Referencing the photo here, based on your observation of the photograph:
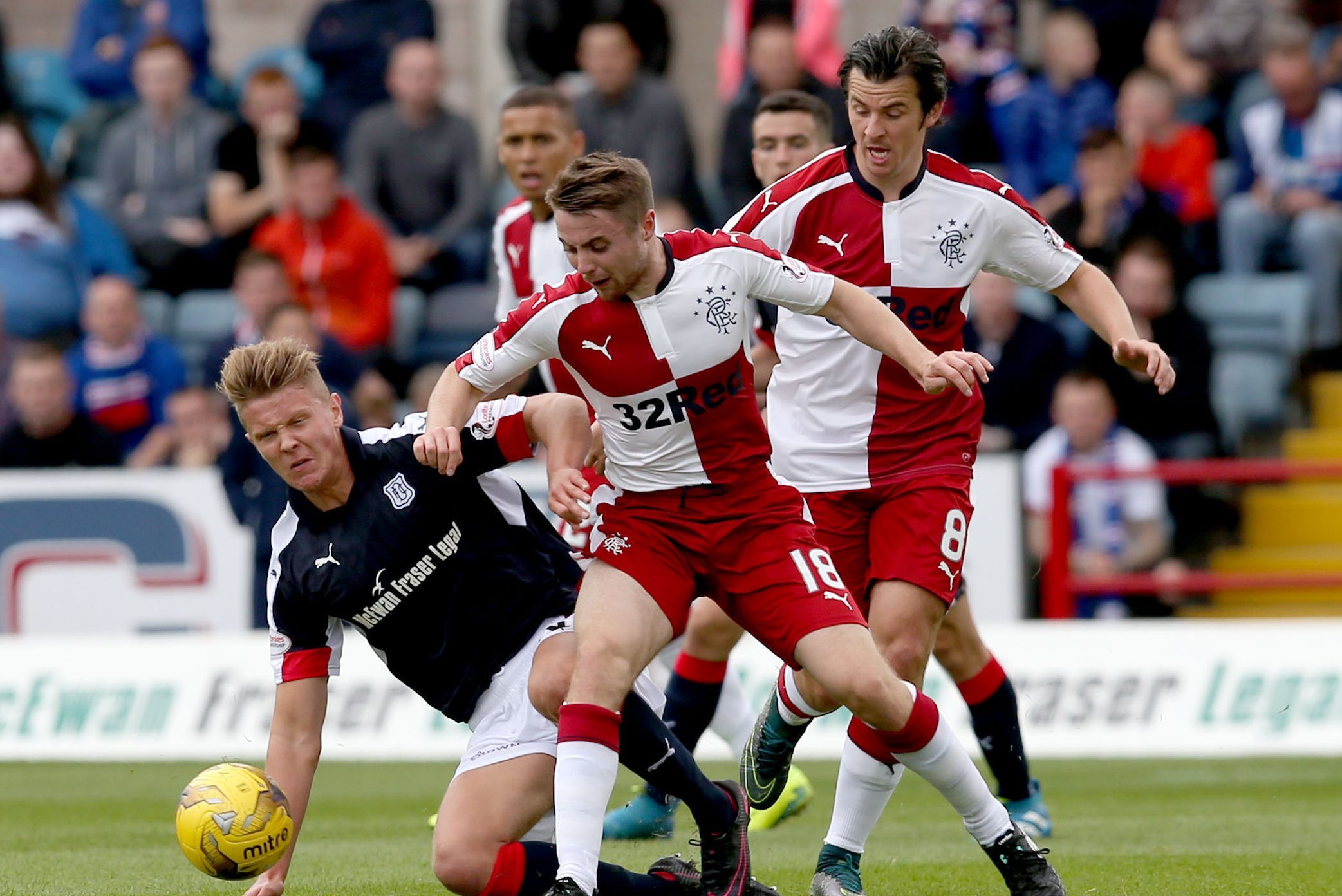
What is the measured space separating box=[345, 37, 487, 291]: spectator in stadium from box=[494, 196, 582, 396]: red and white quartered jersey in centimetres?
524

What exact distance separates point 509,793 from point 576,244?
1561 millimetres

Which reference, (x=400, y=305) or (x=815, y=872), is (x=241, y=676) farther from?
(x=815, y=872)

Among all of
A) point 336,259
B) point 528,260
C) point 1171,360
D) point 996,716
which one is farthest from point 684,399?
point 336,259

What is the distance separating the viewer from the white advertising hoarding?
993cm

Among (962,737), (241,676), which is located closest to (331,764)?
(241,676)

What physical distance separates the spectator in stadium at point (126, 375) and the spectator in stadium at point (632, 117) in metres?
3.05

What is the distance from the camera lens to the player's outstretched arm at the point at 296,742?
5465 mm

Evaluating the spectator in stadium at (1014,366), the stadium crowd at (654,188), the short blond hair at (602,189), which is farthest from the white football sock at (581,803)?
the spectator in stadium at (1014,366)

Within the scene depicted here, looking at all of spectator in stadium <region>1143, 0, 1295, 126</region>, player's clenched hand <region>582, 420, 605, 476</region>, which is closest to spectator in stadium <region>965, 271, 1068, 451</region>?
spectator in stadium <region>1143, 0, 1295, 126</region>

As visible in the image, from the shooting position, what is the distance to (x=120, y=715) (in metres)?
10.4

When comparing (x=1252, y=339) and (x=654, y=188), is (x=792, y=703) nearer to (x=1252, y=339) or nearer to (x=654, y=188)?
(x=654, y=188)

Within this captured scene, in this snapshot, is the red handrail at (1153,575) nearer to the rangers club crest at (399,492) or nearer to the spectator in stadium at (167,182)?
the rangers club crest at (399,492)

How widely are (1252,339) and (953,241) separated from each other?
6.96 metres

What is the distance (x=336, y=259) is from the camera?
492 inches
